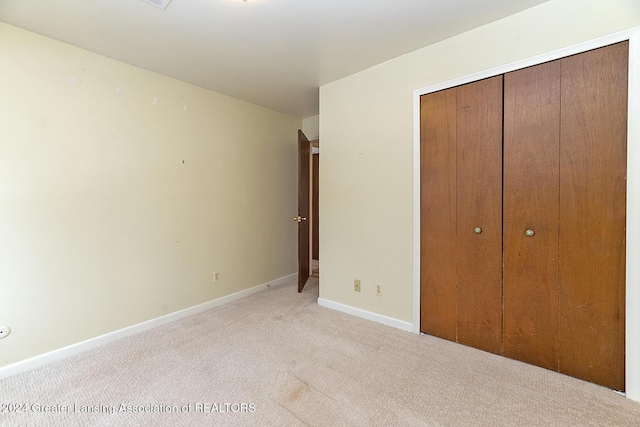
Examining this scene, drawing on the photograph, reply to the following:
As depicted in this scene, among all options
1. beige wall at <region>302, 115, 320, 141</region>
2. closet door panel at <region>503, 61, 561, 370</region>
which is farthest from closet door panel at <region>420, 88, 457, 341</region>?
beige wall at <region>302, 115, 320, 141</region>

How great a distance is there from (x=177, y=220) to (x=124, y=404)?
5.08ft

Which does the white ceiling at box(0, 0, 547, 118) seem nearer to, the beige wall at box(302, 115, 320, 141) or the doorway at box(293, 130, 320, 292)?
the doorway at box(293, 130, 320, 292)

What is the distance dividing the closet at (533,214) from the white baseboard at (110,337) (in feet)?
6.85

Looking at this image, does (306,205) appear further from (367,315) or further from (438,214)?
(438,214)

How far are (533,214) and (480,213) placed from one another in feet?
1.00

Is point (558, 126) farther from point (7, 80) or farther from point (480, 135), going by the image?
point (7, 80)

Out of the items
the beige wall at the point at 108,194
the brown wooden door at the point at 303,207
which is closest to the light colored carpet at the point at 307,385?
the beige wall at the point at 108,194

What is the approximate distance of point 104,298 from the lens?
2.23 m

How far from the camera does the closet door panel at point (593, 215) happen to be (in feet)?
5.09

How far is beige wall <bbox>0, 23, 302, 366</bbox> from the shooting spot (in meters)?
1.85

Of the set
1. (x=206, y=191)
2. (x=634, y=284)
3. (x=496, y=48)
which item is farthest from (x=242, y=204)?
(x=634, y=284)

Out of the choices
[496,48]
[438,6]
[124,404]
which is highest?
[438,6]

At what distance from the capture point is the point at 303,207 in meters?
3.56

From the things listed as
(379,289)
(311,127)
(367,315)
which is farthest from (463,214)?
(311,127)
